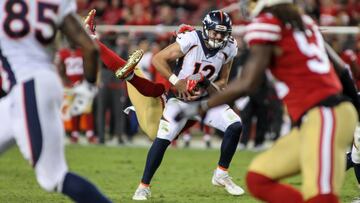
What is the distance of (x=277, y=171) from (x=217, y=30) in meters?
3.41

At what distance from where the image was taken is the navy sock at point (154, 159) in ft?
24.3

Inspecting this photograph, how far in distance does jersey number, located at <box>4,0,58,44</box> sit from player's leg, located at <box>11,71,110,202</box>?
24cm

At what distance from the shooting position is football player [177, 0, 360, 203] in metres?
4.54

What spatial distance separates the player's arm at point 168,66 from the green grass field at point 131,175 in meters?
0.97

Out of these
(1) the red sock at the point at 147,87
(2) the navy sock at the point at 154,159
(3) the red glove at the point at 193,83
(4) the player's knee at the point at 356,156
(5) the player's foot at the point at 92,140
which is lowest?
(5) the player's foot at the point at 92,140

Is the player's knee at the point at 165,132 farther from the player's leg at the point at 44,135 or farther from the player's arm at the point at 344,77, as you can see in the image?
the player's leg at the point at 44,135

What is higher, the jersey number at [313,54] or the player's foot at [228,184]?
the jersey number at [313,54]

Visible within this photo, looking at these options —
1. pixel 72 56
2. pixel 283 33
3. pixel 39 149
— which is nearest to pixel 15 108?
pixel 39 149

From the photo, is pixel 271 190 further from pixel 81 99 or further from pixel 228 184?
pixel 81 99

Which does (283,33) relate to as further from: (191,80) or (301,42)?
(191,80)

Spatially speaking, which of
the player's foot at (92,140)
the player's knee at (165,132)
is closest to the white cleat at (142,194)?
the player's knee at (165,132)

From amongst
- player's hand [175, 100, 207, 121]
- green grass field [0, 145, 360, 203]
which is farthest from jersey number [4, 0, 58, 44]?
green grass field [0, 145, 360, 203]

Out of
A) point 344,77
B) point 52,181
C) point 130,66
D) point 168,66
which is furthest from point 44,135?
point 168,66

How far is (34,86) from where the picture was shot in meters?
4.76
